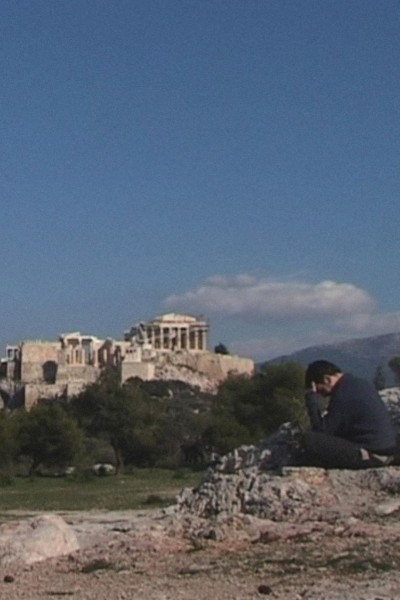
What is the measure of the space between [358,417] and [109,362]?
432ft

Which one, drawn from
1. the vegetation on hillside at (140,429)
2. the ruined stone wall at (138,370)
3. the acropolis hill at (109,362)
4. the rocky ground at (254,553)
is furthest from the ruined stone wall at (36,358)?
the rocky ground at (254,553)

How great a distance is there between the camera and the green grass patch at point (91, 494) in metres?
22.0

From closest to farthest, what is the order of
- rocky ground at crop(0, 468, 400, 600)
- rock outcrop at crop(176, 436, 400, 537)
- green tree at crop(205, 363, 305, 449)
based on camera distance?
1. rocky ground at crop(0, 468, 400, 600)
2. rock outcrop at crop(176, 436, 400, 537)
3. green tree at crop(205, 363, 305, 449)

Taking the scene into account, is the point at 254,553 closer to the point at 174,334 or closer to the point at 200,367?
the point at 200,367

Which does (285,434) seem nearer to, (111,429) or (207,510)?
(207,510)

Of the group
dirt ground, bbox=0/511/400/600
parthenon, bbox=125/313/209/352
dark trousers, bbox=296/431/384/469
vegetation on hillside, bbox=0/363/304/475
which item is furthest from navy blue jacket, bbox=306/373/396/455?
parthenon, bbox=125/313/209/352

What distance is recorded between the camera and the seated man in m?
12.1

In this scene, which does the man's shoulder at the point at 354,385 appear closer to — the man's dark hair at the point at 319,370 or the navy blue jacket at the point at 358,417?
the navy blue jacket at the point at 358,417

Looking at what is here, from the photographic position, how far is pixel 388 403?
1638 centimetres

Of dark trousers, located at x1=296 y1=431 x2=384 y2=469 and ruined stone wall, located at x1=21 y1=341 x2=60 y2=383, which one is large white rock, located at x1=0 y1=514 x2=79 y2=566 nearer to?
dark trousers, located at x1=296 y1=431 x2=384 y2=469

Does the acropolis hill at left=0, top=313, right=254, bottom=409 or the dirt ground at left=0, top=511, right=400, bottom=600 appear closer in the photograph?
the dirt ground at left=0, top=511, right=400, bottom=600

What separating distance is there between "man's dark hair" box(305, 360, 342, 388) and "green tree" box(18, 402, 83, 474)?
3785 centimetres

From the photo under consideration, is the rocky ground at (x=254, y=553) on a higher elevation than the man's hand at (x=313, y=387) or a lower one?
lower

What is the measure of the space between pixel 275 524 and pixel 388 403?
206 inches
